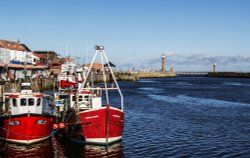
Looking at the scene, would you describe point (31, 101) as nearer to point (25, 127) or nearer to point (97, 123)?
point (25, 127)

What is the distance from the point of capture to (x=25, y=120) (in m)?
31.3

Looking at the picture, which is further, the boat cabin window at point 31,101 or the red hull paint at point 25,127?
the boat cabin window at point 31,101

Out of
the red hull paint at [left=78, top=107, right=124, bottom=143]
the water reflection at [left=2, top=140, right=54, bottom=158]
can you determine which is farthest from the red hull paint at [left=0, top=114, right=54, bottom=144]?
the red hull paint at [left=78, top=107, right=124, bottom=143]

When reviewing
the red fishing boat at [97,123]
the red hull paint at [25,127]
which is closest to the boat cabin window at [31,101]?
the red hull paint at [25,127]

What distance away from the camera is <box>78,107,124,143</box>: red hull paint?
3094 cm

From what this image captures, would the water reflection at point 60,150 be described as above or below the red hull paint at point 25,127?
below

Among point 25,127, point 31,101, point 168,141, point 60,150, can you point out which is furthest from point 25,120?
point 168,141

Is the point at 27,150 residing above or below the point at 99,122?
below

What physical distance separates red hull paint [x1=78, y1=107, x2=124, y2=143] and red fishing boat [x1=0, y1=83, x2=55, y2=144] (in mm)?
3771

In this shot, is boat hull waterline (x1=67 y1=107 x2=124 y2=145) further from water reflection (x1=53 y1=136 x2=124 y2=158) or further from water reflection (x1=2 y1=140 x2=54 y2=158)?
water reflection (x1=2 y1=140 x2=54 y2=158)

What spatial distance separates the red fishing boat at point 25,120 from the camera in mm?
31453

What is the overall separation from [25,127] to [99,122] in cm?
636

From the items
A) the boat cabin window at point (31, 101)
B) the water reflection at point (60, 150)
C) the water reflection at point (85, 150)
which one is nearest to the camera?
the water reflection at point (60, 150)

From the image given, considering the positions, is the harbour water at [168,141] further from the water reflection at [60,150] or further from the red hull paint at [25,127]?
the red hull paint at [25,127]
